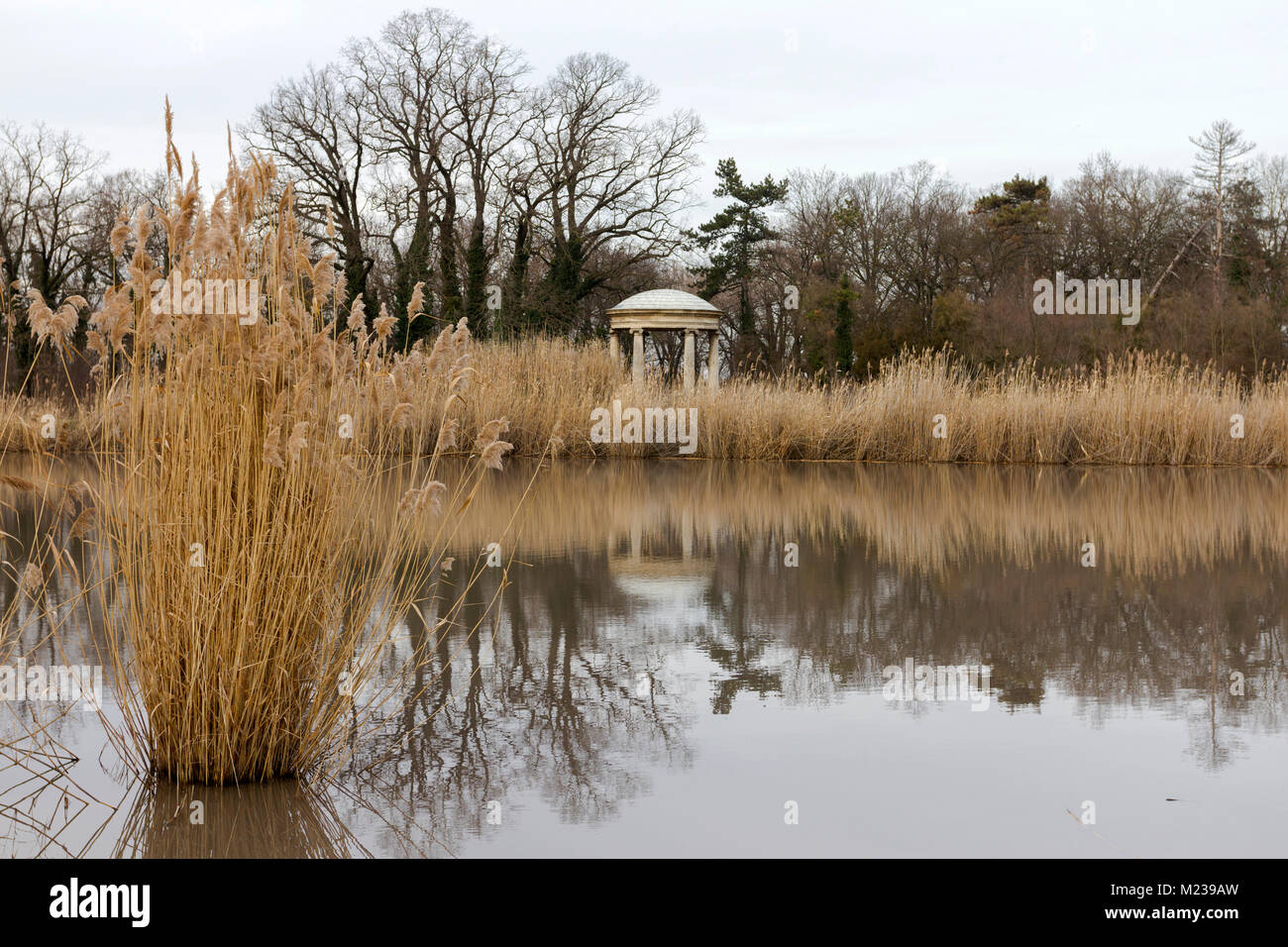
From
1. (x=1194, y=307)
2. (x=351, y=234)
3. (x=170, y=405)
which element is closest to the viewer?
(x=170, y=405)

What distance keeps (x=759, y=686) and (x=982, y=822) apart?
1.41 metres

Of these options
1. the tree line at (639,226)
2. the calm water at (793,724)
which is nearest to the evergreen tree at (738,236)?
the tree line at (639,226)

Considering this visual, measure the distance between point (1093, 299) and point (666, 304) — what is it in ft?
37.7

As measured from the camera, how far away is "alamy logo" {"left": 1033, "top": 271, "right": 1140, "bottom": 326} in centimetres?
2850

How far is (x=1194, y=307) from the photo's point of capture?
27.8 m

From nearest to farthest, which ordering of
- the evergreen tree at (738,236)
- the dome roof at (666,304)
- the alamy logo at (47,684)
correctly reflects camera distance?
1. the alamy logo at (47,684)
2. the dome roof at (666,304)
3. the evergreen tree at (738,236)

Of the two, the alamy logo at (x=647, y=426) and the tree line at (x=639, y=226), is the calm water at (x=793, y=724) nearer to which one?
the alamy logo at (x=647, y=426)

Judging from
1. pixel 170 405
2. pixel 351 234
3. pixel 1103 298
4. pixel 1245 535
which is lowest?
pixel 1245 535

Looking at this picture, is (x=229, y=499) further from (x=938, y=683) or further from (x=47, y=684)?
(x=938, y=683)

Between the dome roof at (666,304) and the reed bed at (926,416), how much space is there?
8634 millimetres

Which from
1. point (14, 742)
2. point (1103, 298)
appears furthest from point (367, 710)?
point (1103, 298)
